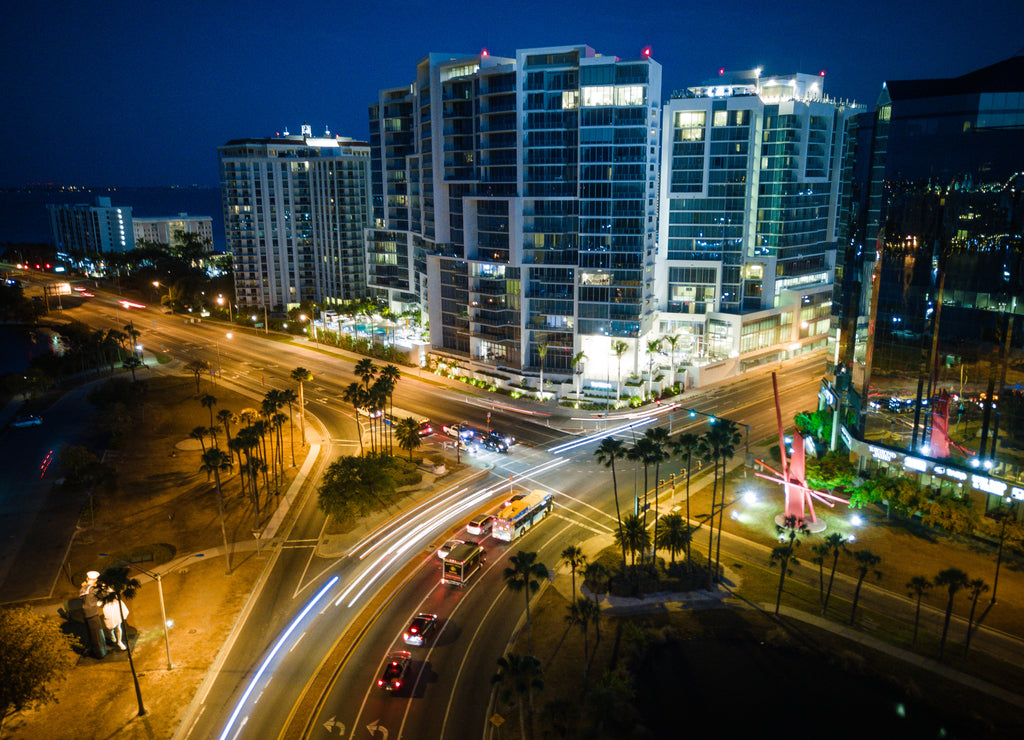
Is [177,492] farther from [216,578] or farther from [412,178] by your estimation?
[412,178]

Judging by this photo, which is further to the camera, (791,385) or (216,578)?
(791,385)

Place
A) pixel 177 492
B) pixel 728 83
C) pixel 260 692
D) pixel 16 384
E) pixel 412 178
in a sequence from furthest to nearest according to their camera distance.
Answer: pixel 412 178 → pixel 728 83 → pixel 16 384 → pixel 177 492 → pixel 260 692

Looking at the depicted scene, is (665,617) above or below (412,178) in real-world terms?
below

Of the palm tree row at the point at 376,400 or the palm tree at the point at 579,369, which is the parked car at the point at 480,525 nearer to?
the palm tree row at the point at 376,400

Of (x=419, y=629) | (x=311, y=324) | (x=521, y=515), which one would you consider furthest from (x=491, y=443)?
(x=311, y=324)

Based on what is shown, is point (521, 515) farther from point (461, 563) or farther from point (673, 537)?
point (673, 537)

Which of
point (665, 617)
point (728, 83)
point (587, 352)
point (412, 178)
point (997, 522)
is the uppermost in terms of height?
point (728, 83)

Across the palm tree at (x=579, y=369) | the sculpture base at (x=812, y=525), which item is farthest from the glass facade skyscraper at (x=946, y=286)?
the palm tree at (x=579, y=369)

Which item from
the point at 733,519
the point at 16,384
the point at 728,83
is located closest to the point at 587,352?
the point at 733,519
